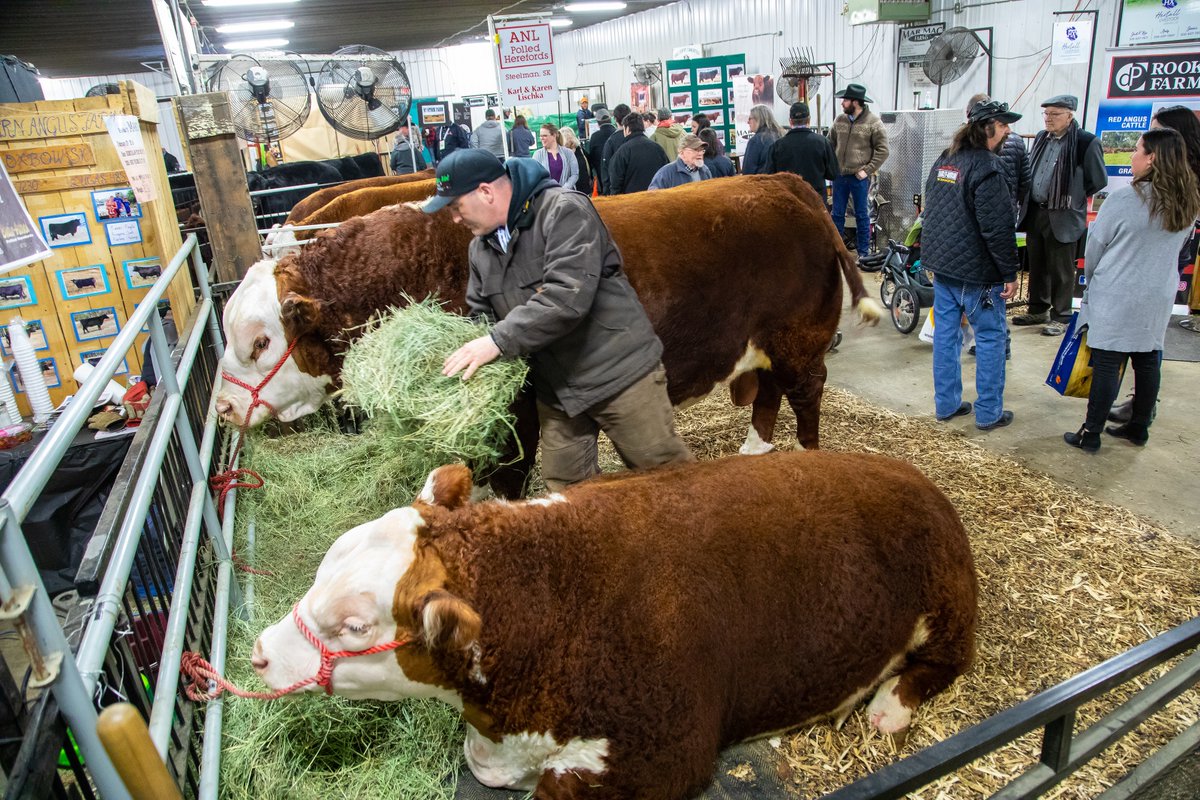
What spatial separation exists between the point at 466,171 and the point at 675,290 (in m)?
1.50

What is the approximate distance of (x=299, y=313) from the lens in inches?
142

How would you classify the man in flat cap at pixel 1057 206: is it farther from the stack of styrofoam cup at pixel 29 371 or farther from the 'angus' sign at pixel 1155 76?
the stack of styrofoam cup at pixel 29 371

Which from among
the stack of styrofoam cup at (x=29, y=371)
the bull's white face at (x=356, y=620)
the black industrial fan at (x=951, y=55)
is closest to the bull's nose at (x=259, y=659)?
the bull's white face at (x=356, y=620)

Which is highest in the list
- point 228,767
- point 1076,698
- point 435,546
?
point 435,546

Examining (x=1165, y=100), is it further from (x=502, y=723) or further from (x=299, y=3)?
(x=299, y=3)

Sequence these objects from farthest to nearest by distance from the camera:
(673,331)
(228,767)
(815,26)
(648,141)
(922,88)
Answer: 1. (815,26)
2. (922,88)
3. (648,141)
4. (673,331)
5. (228,767)

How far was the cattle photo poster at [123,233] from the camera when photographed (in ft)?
19.8

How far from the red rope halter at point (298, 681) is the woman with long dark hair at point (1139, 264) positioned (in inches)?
181

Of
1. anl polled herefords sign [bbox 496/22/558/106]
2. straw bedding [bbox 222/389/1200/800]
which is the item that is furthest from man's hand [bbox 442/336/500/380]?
anl polled herefords sign [bbox 496/22/558/106]

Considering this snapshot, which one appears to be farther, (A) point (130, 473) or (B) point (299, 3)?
(B) point (299, 3)

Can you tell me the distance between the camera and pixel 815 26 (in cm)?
1667

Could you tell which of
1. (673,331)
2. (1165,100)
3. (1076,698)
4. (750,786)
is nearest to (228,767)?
(750,786)

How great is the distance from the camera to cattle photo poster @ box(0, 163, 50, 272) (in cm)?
323

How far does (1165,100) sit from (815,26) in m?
10.6
